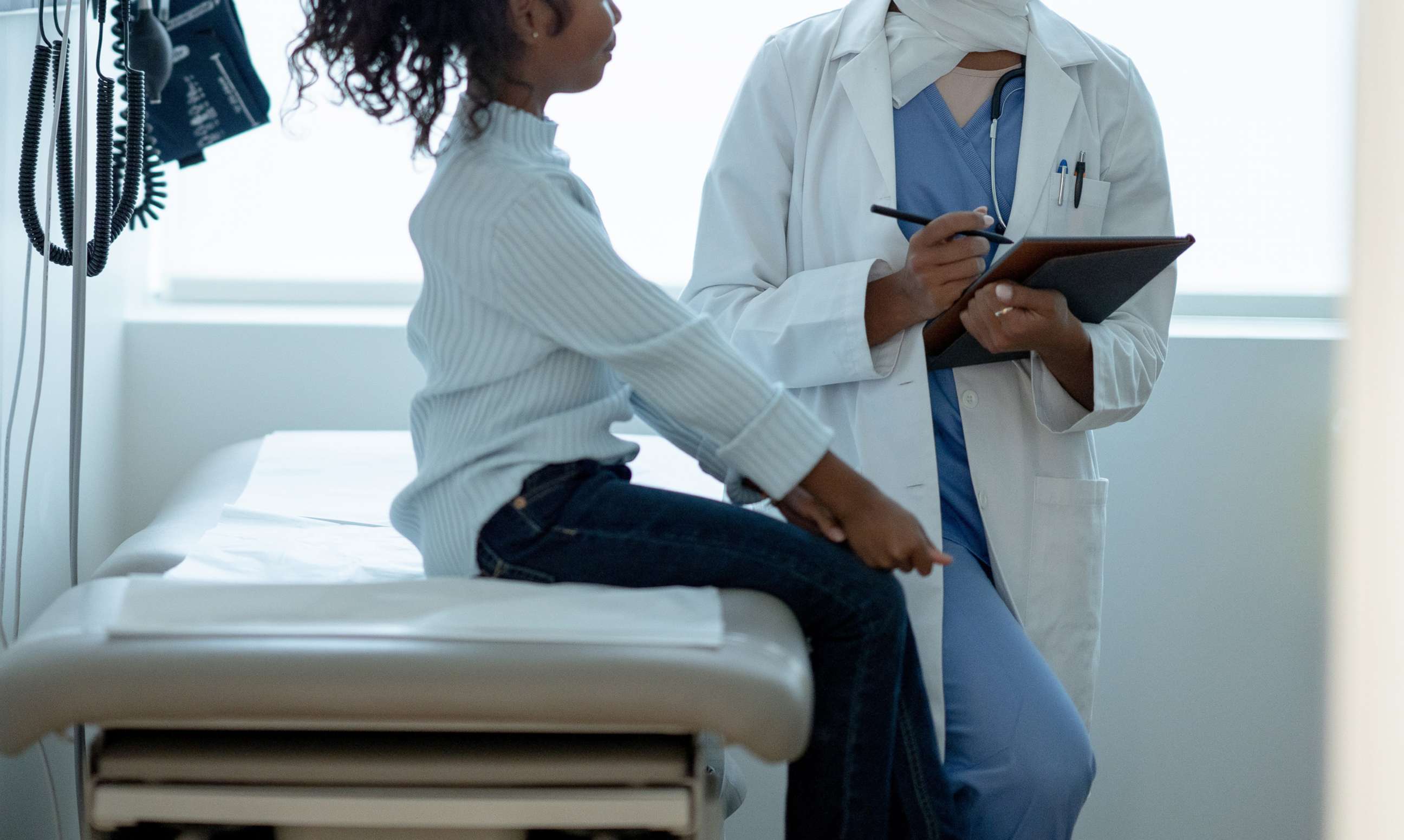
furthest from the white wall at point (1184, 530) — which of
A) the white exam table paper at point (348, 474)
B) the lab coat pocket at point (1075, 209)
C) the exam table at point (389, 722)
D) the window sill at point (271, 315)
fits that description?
the exam table at point (389, 722)

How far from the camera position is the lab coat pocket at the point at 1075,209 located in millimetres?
→ 1419

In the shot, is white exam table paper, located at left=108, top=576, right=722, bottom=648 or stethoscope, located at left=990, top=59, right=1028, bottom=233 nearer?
white exam table paper, located at left=108, top=576, right=722, bottom=648

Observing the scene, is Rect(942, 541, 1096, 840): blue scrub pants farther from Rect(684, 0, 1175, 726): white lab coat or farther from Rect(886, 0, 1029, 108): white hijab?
Rect(886, 0, 1029, 108): white hijab

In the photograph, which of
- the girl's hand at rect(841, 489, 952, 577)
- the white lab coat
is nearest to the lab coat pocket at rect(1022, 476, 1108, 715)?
the white lab coat

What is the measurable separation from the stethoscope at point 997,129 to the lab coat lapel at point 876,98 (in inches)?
4.2

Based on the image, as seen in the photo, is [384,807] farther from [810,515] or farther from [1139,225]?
[1139,225]

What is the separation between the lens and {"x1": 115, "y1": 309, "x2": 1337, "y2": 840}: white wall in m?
1.93

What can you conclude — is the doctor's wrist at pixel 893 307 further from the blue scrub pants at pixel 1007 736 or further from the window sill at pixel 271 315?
the window sill at pixel 271 315

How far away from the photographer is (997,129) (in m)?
1.44

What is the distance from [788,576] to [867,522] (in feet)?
0.26

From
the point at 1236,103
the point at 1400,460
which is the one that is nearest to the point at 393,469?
the point at 1400,460

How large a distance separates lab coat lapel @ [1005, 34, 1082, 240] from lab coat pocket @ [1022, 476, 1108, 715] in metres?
0.29

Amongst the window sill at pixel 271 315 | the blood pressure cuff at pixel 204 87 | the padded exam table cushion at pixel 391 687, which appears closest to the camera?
the padded exam table cushion at pixel 391 687

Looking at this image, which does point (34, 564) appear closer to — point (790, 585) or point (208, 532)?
point (208, 532)
